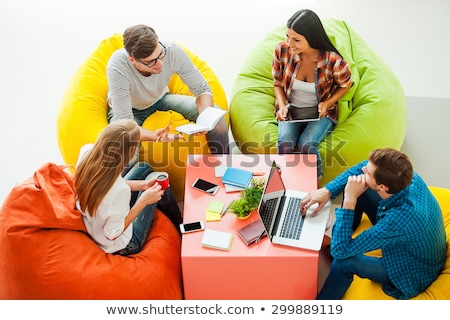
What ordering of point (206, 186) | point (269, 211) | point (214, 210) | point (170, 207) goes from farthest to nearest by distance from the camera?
1. point (170, 207)
2. point (206, 186)
3. point (214, 210)
4. point (269, 211)

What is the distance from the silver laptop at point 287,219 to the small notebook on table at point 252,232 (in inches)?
1.5

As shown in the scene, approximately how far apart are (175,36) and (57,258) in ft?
9.54

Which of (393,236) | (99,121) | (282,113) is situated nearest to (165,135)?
(99,121)

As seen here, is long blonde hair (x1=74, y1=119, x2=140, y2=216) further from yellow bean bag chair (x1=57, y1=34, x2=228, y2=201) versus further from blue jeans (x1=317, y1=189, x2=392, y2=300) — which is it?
blue jeans (x1=317, y1=189, x2=392, y2=300)

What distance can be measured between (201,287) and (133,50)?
1.28m

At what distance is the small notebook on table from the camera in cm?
239

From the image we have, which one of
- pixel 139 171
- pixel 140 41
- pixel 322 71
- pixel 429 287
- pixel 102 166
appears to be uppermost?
pixel 140 41

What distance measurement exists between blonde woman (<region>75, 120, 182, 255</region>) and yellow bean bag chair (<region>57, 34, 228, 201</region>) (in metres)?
0.56

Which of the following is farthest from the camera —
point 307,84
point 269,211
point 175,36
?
point 175,36

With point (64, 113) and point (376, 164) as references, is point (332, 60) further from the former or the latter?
point (64, 113)

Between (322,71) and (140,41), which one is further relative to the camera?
(322,71)

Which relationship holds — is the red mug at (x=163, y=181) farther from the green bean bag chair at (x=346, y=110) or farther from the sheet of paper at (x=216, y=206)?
the green bean bag chair at (x=346, y=110)

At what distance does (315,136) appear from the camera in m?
3.11

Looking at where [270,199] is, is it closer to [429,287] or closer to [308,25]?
[429,287]
